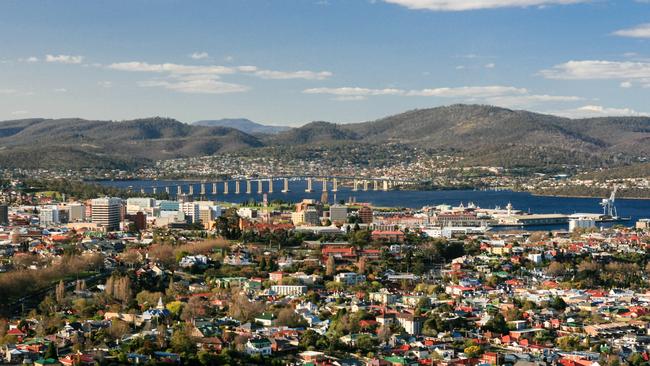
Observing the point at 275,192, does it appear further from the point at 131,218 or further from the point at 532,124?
the point at 532,124

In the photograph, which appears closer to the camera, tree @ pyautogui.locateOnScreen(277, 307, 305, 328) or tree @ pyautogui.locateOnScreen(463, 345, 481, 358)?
tree @ pyautogui.locateOnScreen(463, 345, 481, 358)

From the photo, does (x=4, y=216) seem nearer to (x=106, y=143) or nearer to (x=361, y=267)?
(x=361, y=267)

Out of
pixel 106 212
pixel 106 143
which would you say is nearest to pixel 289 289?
pixel 106 212

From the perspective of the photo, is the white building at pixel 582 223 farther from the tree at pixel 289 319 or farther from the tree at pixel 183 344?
the tree at pixel 183 344

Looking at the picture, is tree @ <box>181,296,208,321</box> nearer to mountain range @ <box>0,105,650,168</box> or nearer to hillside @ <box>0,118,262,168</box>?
hillside @ <box>0,118,262,168</box>

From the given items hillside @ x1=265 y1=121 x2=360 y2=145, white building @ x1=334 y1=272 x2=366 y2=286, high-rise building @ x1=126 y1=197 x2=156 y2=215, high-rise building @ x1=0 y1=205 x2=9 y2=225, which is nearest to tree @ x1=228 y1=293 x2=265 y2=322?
white building @ x1=334 y1=272 x2=366 y2=286

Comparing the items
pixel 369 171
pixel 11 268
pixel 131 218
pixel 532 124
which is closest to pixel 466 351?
pixel 11 268

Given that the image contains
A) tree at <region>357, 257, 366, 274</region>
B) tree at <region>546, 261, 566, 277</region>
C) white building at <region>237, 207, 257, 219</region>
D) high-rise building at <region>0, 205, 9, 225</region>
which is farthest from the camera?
white building at <region>237, 207, 257, 219</region>
